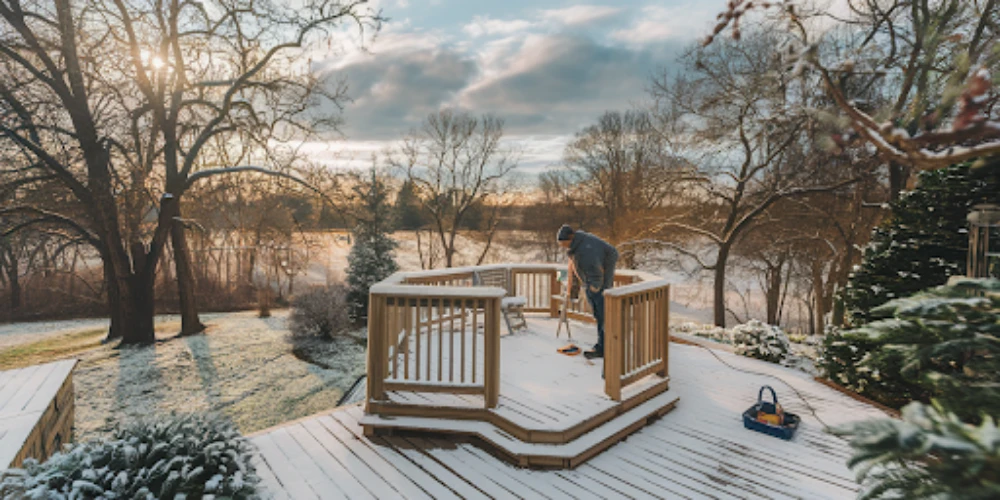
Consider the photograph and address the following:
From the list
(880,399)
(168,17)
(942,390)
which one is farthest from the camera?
(168,17)

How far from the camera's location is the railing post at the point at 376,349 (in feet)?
12.6

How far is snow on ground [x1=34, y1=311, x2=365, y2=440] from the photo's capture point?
721 centimetres

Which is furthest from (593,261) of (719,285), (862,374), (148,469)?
(719,285)

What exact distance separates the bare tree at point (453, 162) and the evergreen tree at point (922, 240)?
61.3 feet

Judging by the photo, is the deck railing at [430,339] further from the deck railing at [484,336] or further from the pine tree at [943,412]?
the pine tree at [943,412]

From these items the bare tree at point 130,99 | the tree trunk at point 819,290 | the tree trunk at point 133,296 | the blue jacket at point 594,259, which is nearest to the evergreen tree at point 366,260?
the bare tree at point 130,99

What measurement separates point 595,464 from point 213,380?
8.41 metres

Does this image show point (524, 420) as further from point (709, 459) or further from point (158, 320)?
point (158, 320)

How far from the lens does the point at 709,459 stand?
11.5 ft

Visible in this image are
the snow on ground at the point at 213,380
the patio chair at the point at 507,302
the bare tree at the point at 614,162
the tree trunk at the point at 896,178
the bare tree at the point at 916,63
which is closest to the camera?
the bare tree at the point at 916,63

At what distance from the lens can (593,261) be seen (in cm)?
503

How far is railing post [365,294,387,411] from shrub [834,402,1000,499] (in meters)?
3.30

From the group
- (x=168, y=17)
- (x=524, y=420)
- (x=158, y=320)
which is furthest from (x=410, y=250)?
(x=524, y=420)

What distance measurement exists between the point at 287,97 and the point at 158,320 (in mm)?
9291
